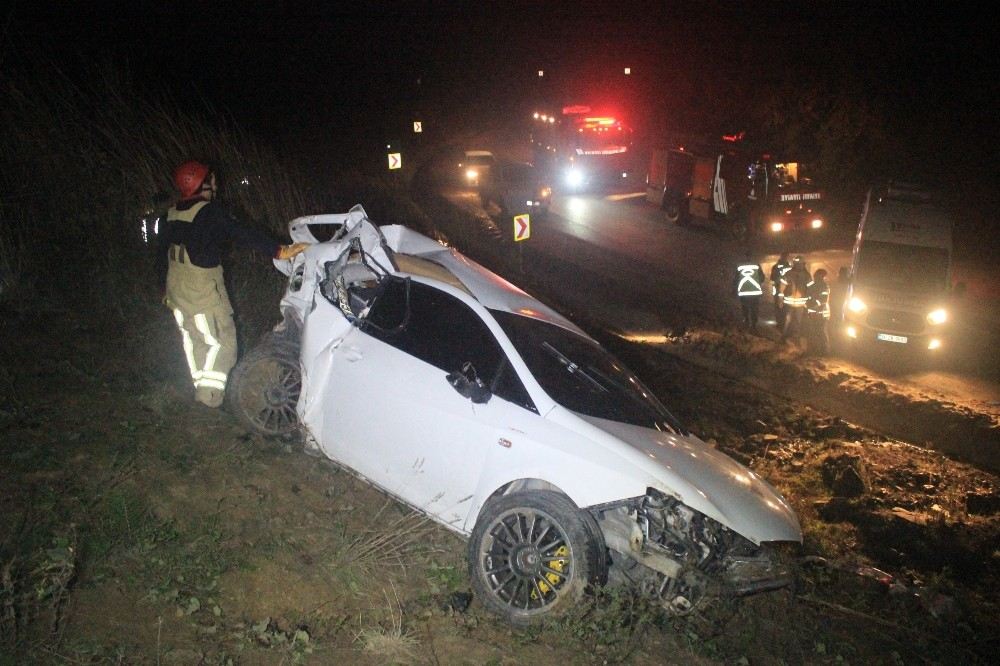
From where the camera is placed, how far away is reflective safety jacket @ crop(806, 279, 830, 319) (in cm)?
1375

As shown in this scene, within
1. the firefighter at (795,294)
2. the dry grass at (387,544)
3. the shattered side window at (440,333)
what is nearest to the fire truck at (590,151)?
the firefighter at (795,294)

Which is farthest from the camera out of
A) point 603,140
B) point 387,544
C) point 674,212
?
point 603,140

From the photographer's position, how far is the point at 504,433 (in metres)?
4.79

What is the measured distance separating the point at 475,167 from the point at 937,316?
17.4m

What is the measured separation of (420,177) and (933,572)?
1099 inches

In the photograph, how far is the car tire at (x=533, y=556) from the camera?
4.43 metres

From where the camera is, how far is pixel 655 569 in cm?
455

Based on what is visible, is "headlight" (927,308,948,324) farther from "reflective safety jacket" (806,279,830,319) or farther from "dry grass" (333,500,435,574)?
"dry grass" (333,500,435,574)

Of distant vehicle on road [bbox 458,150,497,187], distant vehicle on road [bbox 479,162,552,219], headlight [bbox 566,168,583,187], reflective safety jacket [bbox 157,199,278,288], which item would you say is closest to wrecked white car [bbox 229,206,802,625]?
reflective safety jacket [bbox 157,199,278,288]

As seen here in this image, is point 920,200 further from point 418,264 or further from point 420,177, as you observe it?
point 420,177

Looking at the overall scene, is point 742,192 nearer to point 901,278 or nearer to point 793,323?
point 793,323

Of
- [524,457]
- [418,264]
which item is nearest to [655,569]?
[524,457]

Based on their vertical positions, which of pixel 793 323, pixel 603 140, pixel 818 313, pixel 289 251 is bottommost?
pixel 793 323

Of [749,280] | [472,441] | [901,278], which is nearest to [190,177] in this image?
[472,441]
